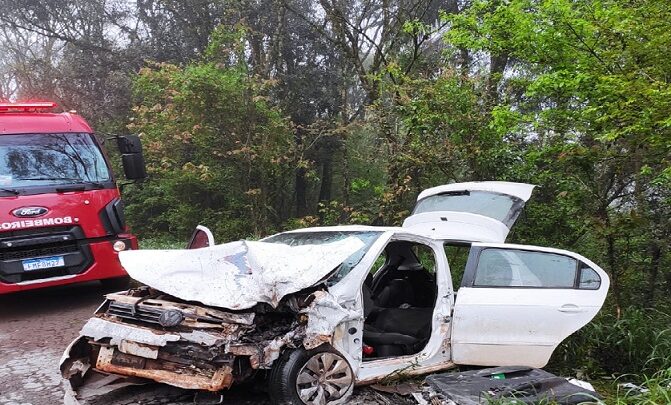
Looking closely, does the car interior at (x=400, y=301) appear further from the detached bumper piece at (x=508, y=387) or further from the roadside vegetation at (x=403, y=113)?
the roadside vegetation at (x=403, y=113)

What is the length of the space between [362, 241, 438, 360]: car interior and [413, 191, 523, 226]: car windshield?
553 mm

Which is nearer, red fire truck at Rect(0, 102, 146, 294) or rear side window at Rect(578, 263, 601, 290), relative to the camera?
rear side window at Rect(578, 263, 601, 290)

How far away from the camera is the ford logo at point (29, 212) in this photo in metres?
6.36

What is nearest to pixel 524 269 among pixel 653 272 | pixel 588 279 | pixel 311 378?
pixel 588 279

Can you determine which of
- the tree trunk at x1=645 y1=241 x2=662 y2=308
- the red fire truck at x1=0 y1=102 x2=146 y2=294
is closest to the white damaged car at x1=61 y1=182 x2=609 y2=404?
the red fire truck at x1=0 y1=102 x2=146 y2=294

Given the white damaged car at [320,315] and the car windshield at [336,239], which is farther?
the car windshield at [336,239]

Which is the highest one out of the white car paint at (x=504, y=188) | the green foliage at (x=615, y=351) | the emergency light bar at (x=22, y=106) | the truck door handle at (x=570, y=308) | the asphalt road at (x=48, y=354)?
the emergency light bar at (x=22, y=106)

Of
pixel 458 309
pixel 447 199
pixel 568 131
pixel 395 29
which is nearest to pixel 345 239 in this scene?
pixel 458 309

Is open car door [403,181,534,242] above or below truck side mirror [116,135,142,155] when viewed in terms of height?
below

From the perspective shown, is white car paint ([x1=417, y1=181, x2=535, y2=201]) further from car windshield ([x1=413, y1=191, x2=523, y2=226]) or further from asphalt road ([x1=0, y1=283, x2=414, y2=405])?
asphalt road ([x1=0, y1=283, x2=414, y2=405])

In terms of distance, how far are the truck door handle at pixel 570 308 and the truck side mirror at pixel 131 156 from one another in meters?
5.82

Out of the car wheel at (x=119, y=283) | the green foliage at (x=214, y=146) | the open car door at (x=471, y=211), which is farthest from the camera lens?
the green foliage at (x=214, y=146)

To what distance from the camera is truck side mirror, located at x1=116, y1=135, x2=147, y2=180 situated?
756 centimetres

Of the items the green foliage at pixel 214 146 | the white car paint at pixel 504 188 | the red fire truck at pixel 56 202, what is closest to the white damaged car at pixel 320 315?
the white car paint at pixel 504 188
